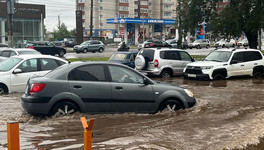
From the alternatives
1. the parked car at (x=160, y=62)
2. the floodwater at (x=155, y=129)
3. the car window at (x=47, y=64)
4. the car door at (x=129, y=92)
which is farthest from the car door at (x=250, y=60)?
the car door at (x=129, y=92)

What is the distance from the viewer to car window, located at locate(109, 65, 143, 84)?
8445mm

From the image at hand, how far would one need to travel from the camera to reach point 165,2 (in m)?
119

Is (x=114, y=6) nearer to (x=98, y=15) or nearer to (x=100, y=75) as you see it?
(x=98, y=15)

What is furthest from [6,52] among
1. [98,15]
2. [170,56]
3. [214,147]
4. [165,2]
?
[165,2]

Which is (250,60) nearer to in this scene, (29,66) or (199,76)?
(199,76)

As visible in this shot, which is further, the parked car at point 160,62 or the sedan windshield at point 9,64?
the parked car at point 160,62

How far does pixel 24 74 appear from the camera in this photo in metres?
11.8

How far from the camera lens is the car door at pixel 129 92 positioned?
328 inches

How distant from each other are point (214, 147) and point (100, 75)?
10.7 ft

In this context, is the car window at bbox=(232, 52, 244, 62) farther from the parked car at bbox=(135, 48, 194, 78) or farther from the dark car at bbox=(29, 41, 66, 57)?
the dark car at bbox=(29, 41, 66, 57)

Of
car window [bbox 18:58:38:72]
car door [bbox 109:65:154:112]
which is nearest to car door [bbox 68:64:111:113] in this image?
car door [bbox 109:65:154:112]

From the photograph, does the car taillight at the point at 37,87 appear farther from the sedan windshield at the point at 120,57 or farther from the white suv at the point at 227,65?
the white suv at the point at 227,65

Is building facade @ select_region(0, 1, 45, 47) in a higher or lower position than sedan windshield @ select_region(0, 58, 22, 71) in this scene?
higher

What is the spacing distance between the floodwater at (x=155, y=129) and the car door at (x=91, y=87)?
25 centimetres
